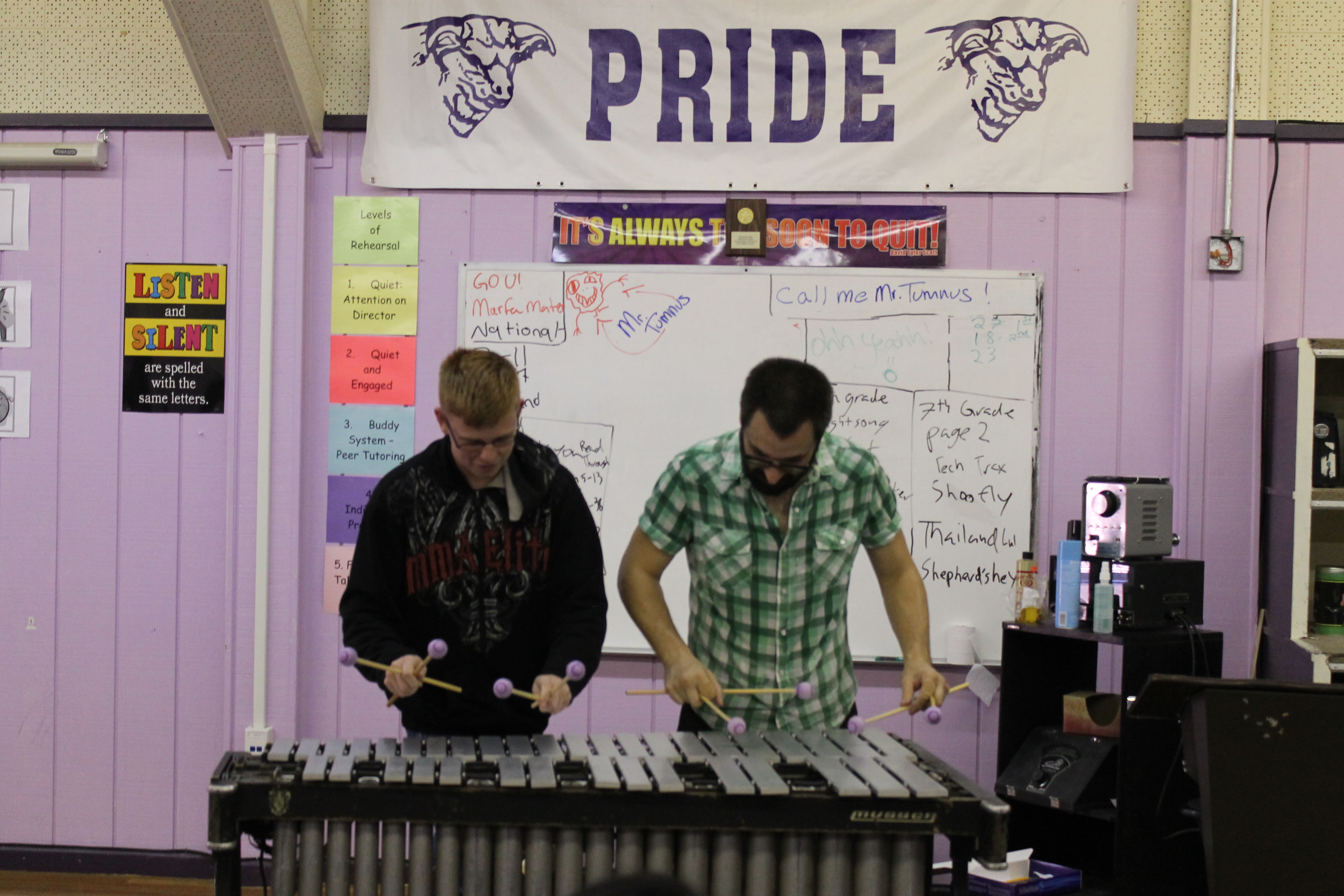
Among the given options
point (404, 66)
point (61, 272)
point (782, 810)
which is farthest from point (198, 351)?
point (782, 810)

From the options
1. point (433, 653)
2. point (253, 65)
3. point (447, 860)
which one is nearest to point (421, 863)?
point (447, 860)

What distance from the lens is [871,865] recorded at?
1876 mm

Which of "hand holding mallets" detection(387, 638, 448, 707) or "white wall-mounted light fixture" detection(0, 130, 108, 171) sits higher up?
"white wall-mounted light fixture" detection(0, 130, 108, 171)

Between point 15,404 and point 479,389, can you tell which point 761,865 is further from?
point 15,404

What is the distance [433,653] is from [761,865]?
710mm

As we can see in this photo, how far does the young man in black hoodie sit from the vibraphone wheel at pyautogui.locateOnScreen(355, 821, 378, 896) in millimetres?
315

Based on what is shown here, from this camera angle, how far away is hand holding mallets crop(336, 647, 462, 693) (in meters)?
2.06

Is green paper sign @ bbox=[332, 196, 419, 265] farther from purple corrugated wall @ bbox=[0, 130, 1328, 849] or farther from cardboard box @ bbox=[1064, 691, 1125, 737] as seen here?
cardboard box @ bbox=[1064, 691, 1125, 737]

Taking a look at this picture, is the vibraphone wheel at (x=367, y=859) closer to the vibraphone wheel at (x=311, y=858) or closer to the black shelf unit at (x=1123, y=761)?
the vibraphone wheel at (x=311, y=858)

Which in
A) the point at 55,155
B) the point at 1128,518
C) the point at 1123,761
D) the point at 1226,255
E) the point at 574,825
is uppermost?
the point at 55,155

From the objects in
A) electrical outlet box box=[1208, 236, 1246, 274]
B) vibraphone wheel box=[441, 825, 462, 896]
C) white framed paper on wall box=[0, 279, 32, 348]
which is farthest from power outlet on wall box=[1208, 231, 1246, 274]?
white framed paper on wall box=[0, 279, 32, 348]

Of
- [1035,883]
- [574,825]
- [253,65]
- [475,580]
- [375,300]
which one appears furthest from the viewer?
[375,300]

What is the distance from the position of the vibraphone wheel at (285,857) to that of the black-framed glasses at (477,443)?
72cm

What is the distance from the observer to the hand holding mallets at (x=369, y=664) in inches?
81.0
